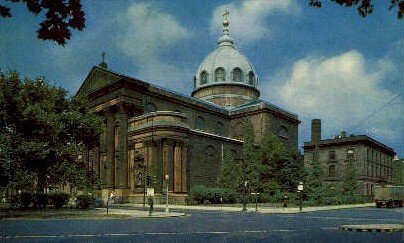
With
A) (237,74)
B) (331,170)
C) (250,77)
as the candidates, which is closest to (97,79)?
(237,74)

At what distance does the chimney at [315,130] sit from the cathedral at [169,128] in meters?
13.5

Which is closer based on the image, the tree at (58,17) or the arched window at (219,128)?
the tree at (58,17)

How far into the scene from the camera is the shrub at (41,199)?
128 feet

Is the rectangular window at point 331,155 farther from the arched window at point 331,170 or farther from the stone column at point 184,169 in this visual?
the stone column at point 184,169

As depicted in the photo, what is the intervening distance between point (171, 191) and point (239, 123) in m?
21.8

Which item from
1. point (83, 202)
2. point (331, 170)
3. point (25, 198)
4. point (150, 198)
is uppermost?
point (150, 198)

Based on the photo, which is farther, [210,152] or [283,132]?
[283,132]

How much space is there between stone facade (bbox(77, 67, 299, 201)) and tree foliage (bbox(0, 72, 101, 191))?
9.36 metres

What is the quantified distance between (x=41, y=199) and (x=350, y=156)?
185ft

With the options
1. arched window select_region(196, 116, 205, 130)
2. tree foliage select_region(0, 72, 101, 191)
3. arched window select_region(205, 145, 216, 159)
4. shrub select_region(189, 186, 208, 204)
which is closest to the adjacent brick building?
arched window select_region(196, 116, 205, 130)

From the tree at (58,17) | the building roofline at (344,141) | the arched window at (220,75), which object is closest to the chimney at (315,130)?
the building roofline at (344,141)

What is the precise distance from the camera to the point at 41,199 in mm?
39188

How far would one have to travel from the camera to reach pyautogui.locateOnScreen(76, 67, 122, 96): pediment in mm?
55353

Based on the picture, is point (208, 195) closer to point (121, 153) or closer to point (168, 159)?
point (168, 159)
